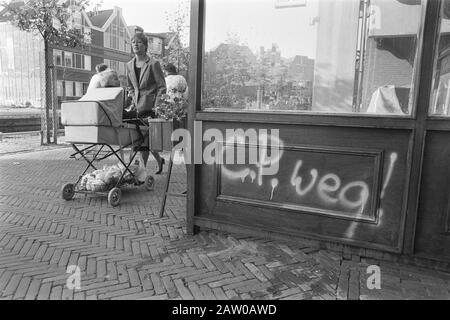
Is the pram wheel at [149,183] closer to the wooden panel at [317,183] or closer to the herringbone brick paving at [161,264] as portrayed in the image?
the herringbone brick paving at [161,264]

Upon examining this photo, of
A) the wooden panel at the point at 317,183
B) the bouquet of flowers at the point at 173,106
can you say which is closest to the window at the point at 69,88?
the bouquet of flowers at the point at 173,106

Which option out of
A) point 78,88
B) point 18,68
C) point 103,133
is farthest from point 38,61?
point 103,133

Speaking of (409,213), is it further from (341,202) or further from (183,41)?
(183,41)

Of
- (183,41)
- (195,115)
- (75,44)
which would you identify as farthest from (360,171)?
(183,41)

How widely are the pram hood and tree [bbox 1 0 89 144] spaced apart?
6.27 m

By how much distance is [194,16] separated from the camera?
145 inches

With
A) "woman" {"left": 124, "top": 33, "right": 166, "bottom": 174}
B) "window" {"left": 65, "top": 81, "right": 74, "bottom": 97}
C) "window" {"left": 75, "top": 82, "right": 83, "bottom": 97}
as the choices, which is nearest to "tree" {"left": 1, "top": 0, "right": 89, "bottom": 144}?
"woman" {"left": 124, "top": 33, "right": 166, "bottom": 174}

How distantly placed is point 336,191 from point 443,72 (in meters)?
1.28

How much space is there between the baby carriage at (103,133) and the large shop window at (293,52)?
5.03ft

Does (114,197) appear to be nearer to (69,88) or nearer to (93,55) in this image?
(69,88)

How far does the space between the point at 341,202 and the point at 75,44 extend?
9.65 meters

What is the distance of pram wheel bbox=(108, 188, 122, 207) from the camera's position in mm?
4984

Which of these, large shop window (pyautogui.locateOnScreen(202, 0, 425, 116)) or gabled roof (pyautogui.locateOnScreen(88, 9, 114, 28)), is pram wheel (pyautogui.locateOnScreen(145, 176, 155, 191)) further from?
gabled roof (pyautogui.locateOnScreen(88, 9, 114, 28))

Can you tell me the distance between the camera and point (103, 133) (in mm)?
4773
